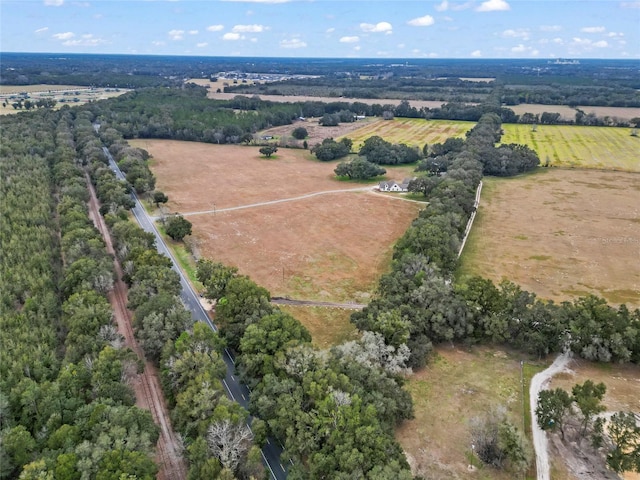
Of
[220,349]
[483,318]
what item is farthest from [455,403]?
[220,349]

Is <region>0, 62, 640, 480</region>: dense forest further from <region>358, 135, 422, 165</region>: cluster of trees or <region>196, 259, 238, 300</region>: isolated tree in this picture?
<region>358, 135, 422, 165</region>: cluster of trees

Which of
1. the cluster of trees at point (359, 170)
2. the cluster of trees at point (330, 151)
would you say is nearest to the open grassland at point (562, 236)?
the cluster of trees at point (359, 170)

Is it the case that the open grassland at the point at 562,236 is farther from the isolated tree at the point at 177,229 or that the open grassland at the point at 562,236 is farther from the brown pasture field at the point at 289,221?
the isolated tree at the point at 177,229

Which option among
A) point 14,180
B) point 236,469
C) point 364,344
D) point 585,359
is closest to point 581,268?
point 585,359

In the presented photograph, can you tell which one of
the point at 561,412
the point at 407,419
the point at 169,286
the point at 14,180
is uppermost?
the point at 14,180

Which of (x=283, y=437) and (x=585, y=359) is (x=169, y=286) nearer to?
(x=283, y=437)
